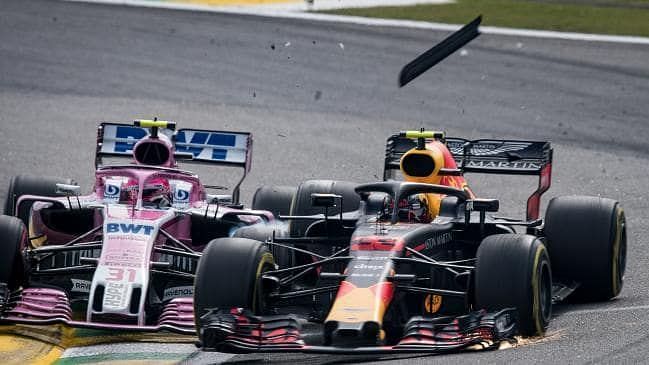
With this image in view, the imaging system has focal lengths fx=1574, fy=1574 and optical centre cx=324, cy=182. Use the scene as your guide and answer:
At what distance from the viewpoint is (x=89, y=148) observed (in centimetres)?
2047

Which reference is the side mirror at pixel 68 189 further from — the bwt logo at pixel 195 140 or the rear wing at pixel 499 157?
the rear wing at pixel 499 157

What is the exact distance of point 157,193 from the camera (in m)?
13.8

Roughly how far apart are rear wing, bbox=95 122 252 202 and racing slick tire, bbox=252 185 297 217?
9.9 inches

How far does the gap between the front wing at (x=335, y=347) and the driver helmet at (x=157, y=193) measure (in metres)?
2.70

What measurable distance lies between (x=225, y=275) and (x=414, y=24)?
17.3 meters

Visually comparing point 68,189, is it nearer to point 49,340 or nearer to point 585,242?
point 49,340

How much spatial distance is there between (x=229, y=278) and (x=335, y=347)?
3.59ft

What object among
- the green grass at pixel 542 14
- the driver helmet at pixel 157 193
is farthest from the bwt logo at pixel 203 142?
the green grass at pixel 542 14

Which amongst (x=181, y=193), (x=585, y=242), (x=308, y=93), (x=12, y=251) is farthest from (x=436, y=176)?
(x=308, y=93)

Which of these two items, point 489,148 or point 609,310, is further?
point 489,148

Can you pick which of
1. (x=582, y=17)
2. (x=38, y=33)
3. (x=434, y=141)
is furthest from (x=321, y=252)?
(x=582, y=17)

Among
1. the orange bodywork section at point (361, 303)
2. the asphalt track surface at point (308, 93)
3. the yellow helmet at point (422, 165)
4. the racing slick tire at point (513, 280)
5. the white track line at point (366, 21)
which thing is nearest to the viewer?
the orange bodywork section at point (361, 303)

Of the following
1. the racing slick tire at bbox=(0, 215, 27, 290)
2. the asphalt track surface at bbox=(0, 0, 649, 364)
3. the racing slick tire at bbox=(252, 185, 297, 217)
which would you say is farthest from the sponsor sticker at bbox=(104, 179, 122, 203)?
the asphalt track surface at bbox=(0, 0, 649, 364)

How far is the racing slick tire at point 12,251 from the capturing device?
12.4m
